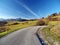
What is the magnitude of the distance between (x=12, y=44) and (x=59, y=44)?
12.5ft

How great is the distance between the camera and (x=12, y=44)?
12430mm

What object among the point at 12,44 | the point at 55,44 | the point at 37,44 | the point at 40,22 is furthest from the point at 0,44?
the point at 40,22

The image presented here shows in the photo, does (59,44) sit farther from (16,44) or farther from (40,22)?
(40,22)

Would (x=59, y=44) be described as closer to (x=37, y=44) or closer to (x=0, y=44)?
(x=37, y=44)

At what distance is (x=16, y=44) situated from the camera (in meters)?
12.5

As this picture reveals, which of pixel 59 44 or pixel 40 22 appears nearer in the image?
pixel 59 44

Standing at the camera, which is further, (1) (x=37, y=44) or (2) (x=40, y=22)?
(2) (x=40, y=22)

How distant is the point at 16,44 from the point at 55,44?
3.16 metres

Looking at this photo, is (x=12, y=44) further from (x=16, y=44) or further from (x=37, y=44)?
(x=37, y=44)

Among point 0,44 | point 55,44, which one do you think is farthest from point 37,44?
point 0,44

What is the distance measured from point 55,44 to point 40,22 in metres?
66.1

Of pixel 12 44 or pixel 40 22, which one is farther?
pixel 40 22

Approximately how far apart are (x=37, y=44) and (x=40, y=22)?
65.9 meters

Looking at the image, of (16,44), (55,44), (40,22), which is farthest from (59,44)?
(40,22)
